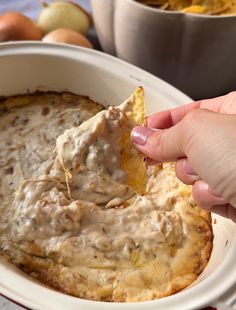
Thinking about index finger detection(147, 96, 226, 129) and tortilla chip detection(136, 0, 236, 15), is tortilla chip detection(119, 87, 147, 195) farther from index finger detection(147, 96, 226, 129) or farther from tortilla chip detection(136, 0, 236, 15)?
tortilla chip detection(136, 0, 236, 15)

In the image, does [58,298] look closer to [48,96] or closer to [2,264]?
[2,264]

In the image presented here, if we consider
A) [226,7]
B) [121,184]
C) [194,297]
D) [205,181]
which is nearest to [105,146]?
[121,184]

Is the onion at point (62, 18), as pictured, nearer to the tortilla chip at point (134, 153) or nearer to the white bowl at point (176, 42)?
the white bowl at point (176, 42)

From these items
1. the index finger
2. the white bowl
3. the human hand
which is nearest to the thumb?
the human hand

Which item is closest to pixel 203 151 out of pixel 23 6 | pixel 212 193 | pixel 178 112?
pixel 212 193

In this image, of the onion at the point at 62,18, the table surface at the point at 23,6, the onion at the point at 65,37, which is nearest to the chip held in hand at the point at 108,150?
the onion at the point at 65,37

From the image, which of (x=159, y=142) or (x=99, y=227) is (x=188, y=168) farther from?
(x=99, y=227)
